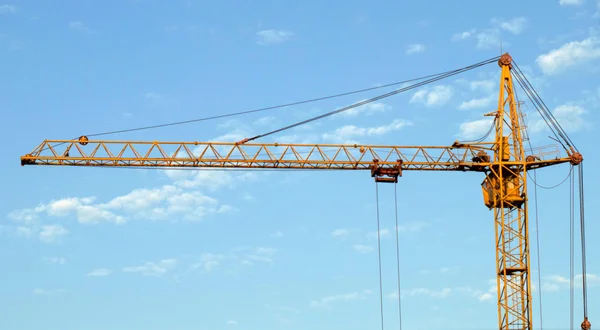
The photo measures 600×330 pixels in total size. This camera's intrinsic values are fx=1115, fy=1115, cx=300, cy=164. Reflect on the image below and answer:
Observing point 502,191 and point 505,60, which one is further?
point 505,60

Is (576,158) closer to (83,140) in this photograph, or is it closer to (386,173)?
(386,173)

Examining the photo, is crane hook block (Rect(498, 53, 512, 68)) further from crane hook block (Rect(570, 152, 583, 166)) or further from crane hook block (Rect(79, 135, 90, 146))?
crane hook block (Rect(79, 135, 90, 146))

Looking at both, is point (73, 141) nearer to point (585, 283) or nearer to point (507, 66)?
point (507, 66)

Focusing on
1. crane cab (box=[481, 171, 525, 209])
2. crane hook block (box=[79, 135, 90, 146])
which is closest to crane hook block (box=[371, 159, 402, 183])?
crane cab (box=[481, 171, 525, 209])

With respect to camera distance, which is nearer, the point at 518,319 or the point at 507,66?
the point at 518,319

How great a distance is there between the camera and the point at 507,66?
340ft

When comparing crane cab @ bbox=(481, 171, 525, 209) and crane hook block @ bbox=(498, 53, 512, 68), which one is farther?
crane hook block @ bbox=(498, 53, 512, 68)

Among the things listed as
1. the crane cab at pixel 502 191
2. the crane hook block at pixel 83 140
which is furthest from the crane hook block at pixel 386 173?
the crane hook block at pixel 83 140

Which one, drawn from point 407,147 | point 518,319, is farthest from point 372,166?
point 518,319

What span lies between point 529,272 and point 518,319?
4.29 m

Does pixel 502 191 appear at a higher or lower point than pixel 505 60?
lower

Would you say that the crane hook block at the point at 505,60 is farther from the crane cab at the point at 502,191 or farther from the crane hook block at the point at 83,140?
the crane hook block at the point at 83,140

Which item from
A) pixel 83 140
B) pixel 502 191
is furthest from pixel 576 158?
pixel 83 140

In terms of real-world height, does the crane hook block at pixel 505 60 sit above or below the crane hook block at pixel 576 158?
above
